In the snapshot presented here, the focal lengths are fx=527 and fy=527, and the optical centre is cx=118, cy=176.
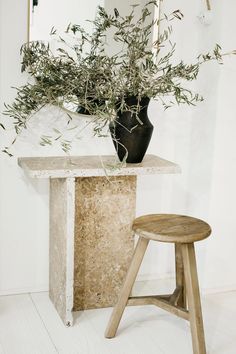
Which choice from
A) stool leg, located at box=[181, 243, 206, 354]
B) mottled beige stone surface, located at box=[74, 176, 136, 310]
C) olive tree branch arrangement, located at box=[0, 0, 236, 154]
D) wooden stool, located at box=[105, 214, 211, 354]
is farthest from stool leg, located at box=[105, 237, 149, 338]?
olive tree branch arrangement, located at box=[0, 0, 236, 154]

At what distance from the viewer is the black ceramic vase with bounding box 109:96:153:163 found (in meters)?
2.27

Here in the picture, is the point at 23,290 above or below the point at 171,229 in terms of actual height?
below

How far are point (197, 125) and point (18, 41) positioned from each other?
100cm

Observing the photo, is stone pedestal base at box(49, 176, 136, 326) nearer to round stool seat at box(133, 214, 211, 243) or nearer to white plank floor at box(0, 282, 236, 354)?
white plank floor at box(0, 282, 236, 354)

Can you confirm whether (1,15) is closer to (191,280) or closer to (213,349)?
(191,280)

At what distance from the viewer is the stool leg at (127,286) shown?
86.8 inches

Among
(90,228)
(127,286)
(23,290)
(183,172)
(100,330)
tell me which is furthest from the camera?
(183,172)

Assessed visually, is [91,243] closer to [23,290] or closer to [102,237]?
[102,237]

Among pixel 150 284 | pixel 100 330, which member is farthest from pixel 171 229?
pixel 150 284

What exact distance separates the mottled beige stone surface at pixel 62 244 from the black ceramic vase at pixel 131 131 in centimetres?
28

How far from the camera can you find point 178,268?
2.40 metres

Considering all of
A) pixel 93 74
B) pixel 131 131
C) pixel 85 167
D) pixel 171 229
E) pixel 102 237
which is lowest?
pixel 102 237

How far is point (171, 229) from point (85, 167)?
0.46 metres

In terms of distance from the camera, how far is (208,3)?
2.56 meters
